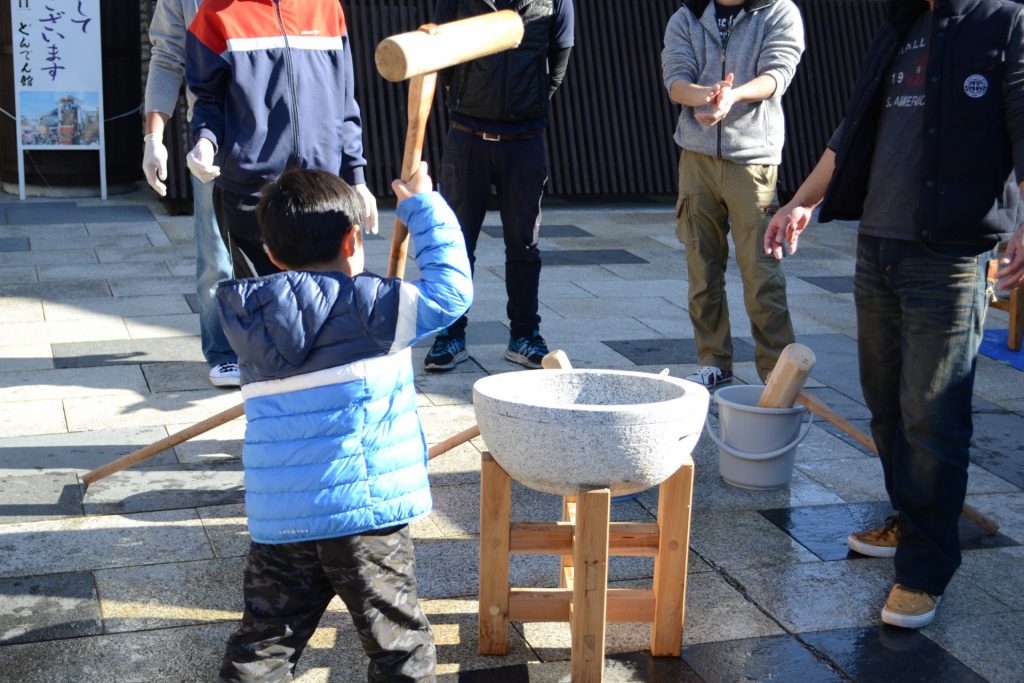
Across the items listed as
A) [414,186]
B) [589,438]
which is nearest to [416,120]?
[414,186]

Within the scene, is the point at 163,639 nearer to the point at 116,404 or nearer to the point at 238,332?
the point at 238,332

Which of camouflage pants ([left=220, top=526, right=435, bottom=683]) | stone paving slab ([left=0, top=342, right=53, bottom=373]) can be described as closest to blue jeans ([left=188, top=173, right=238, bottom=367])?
stone paving slab ([left=0, top=342, right=53, bottom=373])

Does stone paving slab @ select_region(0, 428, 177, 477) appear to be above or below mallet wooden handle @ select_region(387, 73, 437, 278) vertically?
below

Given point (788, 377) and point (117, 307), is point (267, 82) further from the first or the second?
point (117, 307)

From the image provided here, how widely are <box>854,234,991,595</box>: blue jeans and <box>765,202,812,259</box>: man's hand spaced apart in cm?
26

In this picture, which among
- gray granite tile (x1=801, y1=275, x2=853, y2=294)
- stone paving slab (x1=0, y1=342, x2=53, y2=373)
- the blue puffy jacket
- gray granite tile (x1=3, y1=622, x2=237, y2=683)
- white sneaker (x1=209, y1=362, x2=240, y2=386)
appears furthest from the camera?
gray granite tile (x1=801, y1=275, x2=853, y2=294)

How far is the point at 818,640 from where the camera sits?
3.30 meters

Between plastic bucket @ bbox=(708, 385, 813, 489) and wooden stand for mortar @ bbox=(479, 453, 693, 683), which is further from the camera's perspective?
plastic bucket @ bbox=(708, 385, 813, 489)

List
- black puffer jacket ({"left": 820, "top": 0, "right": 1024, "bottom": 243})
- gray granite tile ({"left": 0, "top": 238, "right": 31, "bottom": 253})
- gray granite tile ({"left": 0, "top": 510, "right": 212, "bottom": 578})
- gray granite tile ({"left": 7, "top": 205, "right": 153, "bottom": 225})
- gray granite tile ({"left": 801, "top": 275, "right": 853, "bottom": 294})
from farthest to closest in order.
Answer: gray granite tile ({"left": 7, "top": 205, "right": 153, "bottom": 225}) → gray granite tile ({"left": 0, "top": 238, "right": 31, "bottom": 253}) → gray granite tile ({"left": 801, "top": 275, "right": 853, "bottom": 294}) → gray granite tile ({"left": 0, "top": 510, "right": 212, "bottom": 578}) → black puffer jacket ({"left": 820, "top": 0, "right": 1024, "bottom": 243})

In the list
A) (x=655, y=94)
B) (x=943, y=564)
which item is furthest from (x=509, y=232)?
(x=655, y=94)

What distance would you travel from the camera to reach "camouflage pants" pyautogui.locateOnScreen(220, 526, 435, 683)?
2.59 meters

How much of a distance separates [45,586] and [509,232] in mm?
2853

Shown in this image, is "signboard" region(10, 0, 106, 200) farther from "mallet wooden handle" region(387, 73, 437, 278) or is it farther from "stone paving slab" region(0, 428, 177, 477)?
"mallet wooden handle" region(387, 73, 437, 278)

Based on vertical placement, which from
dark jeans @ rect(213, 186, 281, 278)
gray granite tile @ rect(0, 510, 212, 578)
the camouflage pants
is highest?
dark jeans @ rect(213, 186, 281, 278)
